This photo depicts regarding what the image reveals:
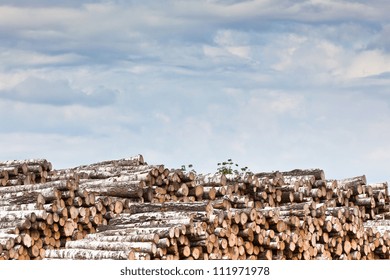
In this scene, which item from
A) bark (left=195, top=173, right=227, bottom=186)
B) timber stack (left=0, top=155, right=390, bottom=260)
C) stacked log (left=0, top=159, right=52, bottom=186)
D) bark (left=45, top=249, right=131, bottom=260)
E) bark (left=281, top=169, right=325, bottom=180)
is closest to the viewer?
bark (left=45, top=249, right=131, bottom=260)

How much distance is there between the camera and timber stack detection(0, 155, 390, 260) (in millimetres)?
13742

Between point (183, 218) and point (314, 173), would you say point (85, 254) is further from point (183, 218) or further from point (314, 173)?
point (314, 173)

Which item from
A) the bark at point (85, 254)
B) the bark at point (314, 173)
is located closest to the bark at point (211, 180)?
the bark at point (314, 173)

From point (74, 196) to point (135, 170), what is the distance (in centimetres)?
240

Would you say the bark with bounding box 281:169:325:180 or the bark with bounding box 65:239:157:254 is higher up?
the bark with bounding box 281:169:325:180

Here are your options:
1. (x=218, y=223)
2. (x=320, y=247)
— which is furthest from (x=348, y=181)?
(x=218, y=223)

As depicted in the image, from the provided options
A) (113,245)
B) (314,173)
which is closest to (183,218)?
(113,245)

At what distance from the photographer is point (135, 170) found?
17859 mm

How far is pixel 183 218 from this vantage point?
13.8 metres

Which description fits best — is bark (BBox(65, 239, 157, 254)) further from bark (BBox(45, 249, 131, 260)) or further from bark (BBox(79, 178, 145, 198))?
bark (BBox(79, 178, 145, 198))

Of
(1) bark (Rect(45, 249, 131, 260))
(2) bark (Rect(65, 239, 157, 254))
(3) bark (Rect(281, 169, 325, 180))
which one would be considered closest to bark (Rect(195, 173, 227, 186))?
(3) bark (Rect(281, 169, 325, 180))

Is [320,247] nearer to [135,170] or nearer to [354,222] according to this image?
[354,222]

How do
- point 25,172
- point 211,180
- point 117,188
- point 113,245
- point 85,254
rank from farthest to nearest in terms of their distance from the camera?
A: point 25,172, point 211,180, point 117,188, point 85,254, point 113,245

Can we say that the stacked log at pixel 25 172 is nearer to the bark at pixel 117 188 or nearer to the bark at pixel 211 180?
the bark at pixel 117 188
